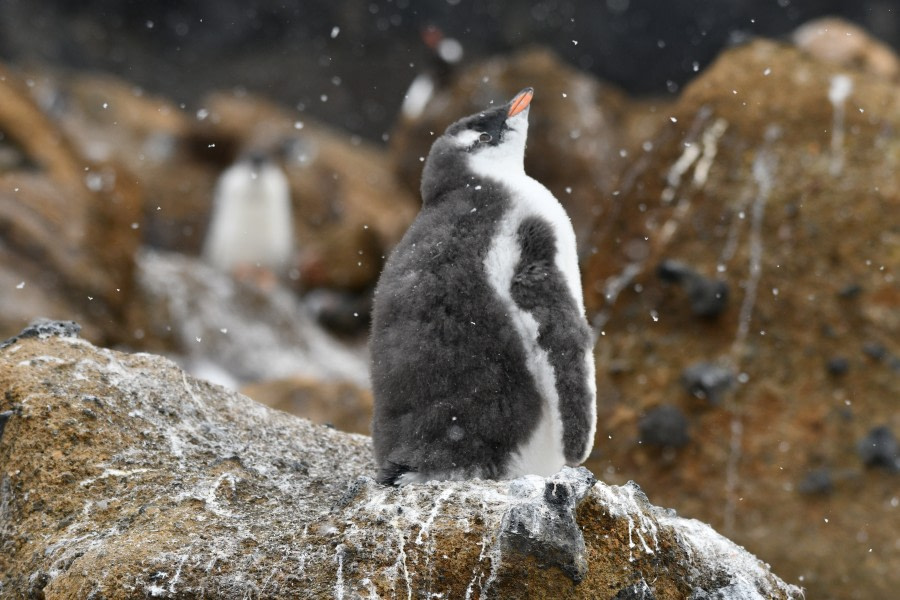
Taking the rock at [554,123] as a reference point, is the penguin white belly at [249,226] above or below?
below

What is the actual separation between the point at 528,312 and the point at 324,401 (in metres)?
4.40

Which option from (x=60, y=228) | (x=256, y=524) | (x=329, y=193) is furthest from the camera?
(x=329, y=193)

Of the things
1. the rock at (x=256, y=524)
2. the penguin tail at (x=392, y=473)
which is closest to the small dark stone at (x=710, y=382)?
the rock at (x=256, y=524)

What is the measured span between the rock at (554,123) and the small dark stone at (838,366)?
574 cm

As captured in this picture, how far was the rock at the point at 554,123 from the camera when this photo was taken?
12.4 m

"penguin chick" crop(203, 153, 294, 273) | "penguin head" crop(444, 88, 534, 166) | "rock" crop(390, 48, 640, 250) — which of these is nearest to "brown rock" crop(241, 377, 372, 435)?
"penguin head" crop(444, 88, 534, 166)

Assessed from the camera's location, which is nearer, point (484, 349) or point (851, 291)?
point (484, 349)

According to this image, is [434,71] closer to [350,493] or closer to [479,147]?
[479,147]

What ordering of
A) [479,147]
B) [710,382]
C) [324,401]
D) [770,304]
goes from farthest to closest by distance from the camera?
[324,401] → [770,304] → [710,382] → [479,147]

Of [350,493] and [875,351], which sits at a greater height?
[875,351]

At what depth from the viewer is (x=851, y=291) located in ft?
19.7

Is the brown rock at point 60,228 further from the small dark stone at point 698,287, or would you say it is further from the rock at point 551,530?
the rock at point 551,530

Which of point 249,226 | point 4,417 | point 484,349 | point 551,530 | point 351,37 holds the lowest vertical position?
point 551,530

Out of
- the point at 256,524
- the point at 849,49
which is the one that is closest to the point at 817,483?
the point at 256,524
